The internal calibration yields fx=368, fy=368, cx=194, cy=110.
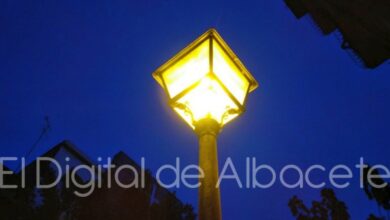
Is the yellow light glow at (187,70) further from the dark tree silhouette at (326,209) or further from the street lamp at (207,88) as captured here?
the dark tree silhouette at (326,209)

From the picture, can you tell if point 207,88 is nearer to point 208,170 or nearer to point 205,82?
point 205,82

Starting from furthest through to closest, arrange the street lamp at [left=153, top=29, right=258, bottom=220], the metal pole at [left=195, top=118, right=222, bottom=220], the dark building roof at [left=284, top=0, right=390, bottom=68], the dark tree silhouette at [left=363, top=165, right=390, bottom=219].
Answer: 1. the dark tree silhouette at [left=363, top=165, right=390, bottom=219]
2. the dark building roof at [left=284, top=0, right=390, bottom=68]
3. the street lamp at [left=153, top=29, right=258, bottom=220]
4. the metal pole at [left=195, top=118, right=222, bottom=220]

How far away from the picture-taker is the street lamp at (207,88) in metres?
2.96

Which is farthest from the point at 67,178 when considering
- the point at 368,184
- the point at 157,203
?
the point at 368,184

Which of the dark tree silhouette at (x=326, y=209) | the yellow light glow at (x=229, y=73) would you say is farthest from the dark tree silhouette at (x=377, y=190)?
the yellow light glow at (x=229, y=73)

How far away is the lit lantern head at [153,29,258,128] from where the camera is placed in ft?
9.89

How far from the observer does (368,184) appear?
20.6 meters

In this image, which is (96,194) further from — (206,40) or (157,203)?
(206,40)

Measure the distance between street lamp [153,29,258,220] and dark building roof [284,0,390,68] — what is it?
11563mm

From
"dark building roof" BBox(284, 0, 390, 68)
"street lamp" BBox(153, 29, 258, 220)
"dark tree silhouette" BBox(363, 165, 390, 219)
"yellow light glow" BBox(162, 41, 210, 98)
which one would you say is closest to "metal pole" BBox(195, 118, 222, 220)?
"street lamp" BBox(153, 29, 258, 220)

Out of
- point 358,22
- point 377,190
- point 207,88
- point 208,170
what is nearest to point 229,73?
point 207,88

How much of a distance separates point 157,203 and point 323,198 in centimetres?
1252

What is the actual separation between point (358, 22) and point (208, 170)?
14.9 meters

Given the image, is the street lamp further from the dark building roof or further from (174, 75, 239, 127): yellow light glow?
the dark building roof
